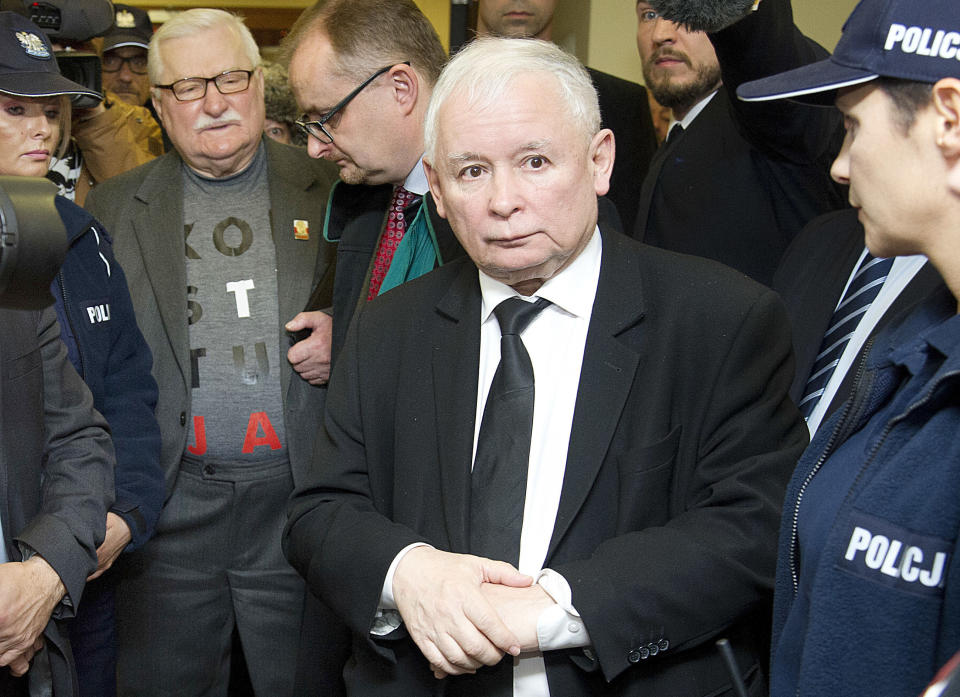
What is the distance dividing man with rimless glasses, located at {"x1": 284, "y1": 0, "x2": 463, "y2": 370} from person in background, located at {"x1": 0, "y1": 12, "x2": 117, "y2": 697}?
48cm

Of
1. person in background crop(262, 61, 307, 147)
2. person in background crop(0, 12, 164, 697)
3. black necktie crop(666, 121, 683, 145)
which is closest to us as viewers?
person in background crop(0, 12, 164, 697)

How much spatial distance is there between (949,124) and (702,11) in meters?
0.80

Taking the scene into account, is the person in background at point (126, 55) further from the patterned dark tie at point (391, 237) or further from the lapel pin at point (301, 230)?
the patterned dark tie at point (391, 237)

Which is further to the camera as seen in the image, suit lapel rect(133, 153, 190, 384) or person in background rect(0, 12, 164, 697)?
suit lapel rect(133, 153, 190, 384)

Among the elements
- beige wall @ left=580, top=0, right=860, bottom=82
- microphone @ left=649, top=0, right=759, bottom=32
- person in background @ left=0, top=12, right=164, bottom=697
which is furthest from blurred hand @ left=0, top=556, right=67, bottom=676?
beige wall @ left=580, top=0, right=860, bottom=82

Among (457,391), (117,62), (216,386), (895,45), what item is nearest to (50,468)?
(216,386)

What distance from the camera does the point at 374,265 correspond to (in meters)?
2.20

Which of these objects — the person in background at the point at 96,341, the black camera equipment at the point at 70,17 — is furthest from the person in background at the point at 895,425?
the black camera equipment at the point at 70,17

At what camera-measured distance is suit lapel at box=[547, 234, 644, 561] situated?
142cm

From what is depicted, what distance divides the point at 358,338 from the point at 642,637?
673 mm

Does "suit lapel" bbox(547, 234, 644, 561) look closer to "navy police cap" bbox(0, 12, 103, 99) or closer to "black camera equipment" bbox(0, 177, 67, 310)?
"black camera equipment" bbox(0, 177, 67, 310)

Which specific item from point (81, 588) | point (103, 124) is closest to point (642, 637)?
point (81, 588)

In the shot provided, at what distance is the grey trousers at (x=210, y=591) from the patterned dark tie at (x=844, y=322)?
4.15ft

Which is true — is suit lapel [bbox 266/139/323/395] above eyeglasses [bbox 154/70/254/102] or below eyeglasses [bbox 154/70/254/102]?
below
